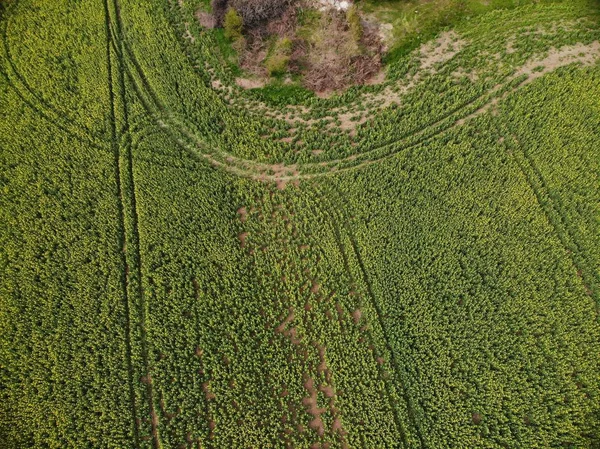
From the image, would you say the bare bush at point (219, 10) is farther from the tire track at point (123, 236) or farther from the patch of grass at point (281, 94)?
the tire track at point (123, 236)

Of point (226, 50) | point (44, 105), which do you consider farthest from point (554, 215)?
point (44, 105)

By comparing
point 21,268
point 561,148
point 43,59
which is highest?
point 43,59

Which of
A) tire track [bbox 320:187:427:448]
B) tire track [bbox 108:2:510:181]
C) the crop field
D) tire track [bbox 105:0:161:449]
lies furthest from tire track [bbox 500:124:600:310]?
tire track [bbox 105:0:161:449]

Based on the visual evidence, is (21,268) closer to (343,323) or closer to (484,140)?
(343,323)

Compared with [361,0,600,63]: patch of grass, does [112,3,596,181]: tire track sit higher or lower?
lower

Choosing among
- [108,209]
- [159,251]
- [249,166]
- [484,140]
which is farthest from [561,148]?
[108,209]

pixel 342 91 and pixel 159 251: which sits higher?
pixel 342 91

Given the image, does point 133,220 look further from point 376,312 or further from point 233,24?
point 376,312

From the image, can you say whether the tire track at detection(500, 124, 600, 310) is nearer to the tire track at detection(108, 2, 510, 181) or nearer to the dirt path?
the tire track at detection(108, 2, 510, 181)
